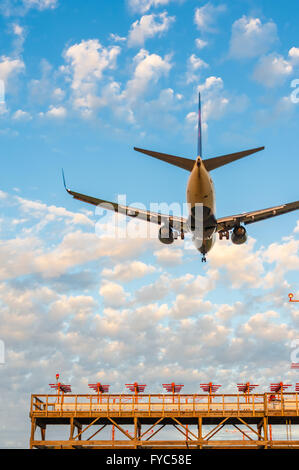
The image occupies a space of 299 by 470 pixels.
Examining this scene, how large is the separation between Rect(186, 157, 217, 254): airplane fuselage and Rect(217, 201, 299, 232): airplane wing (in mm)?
3848

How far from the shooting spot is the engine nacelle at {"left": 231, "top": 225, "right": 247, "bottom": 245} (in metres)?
52.3

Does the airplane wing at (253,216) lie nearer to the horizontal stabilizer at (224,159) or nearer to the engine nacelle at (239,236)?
the engine nacelle at (239,236)

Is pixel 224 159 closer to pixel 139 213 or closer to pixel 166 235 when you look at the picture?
pixel 166 235

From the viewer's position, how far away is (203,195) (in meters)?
44.8

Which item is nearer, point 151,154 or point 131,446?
point 131,446

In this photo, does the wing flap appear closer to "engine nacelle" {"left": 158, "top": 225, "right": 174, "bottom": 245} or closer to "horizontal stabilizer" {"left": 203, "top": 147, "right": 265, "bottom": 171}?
"engine nacelle" {"left": 158, "top": 225, "right": 174, "bottom": 245}

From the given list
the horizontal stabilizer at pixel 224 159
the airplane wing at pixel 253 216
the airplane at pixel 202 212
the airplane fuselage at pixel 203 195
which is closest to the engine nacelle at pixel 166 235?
the airplane at pixel 202 212

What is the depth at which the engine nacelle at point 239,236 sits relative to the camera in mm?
52312

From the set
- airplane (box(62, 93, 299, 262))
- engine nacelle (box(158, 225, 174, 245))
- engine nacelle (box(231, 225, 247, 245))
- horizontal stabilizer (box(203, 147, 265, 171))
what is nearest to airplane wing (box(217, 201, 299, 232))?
airplane (box(62, 93, 299, 262))
